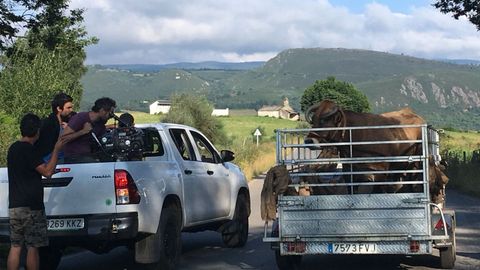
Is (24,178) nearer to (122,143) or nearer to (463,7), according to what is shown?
(122,143)

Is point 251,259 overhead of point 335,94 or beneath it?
beneath

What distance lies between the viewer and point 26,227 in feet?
25.0

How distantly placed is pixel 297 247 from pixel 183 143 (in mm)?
2991

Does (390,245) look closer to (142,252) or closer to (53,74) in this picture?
(142,252)

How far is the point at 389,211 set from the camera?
827 centimetres

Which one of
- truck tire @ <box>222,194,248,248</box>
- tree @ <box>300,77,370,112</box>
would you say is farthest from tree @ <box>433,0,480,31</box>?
tree @ <box>300,77,370,112</box>

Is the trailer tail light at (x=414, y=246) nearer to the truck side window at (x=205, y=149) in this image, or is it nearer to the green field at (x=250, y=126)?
the truck side window at (x=205, y=149)

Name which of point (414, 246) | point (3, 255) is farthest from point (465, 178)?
point (3, 255)

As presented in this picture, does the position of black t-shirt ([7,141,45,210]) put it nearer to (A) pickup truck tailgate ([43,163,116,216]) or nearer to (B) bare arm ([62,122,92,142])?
(A) pickup truck tailgate ([43,163,116,216])

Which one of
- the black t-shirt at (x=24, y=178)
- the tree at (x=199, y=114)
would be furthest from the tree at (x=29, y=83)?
the tree at (x=199, y=114)

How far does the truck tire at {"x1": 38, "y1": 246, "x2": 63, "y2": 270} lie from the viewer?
9.43m

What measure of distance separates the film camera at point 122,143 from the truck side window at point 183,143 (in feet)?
4.76

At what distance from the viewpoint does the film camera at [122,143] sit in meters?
8.89

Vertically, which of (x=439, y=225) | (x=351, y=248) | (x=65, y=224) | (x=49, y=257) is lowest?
(x=49, y=257)
